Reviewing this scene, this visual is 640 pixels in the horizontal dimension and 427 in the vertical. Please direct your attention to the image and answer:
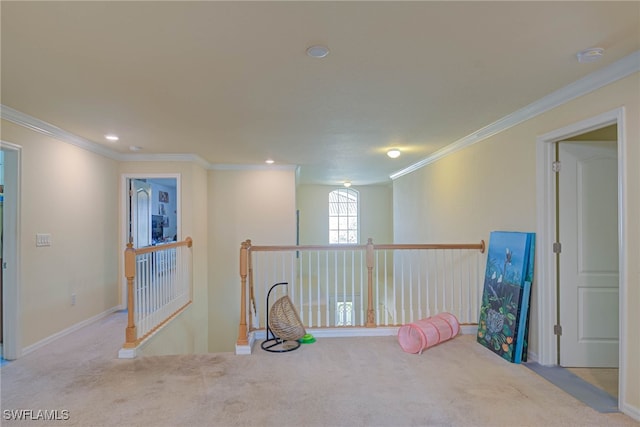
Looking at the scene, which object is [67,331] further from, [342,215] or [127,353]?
[342,215]

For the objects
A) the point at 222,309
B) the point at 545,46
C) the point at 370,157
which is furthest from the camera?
the point at 222,309

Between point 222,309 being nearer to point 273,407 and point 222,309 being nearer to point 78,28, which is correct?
point 273,407

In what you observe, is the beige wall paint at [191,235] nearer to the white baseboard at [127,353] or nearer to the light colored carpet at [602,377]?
the white baseboard at [127,353]

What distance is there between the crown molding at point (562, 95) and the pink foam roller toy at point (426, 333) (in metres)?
2.17

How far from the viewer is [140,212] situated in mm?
5719

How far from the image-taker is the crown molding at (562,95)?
2330 mm

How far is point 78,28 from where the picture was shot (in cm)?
189

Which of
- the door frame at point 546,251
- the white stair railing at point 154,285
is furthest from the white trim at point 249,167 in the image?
the door frame at point 546,251

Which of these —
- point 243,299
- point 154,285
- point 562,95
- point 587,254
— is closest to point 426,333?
point 587,254

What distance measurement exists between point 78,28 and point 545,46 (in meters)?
2.68

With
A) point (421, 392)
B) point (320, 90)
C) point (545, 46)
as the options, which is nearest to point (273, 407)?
point (421, 392)

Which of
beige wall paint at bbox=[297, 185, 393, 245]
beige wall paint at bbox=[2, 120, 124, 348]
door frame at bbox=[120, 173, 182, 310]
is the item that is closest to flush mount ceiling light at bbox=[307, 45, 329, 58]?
beige wall paint at bbox=[2, 120, 124, 348]

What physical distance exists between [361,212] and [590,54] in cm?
815

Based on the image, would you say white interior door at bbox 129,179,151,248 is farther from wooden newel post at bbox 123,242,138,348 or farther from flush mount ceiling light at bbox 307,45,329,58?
flush mount ceiling light at bbox 307,45,329,58
